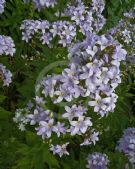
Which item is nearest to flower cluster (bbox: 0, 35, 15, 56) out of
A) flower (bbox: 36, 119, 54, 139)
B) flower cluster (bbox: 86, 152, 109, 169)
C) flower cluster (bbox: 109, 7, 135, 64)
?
flower cluster (bbox: 109, 7, 135, 64)

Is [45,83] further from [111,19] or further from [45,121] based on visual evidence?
[111,19]

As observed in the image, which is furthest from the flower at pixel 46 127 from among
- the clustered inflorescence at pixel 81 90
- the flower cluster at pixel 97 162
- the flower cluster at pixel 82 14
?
the flower cluster at pixel 82 14

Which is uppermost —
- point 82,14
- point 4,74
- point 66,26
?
point 82,14

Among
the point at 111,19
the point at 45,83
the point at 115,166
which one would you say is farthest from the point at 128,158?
the point at 111,19

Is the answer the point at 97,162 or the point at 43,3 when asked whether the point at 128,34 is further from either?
the point at 97,162

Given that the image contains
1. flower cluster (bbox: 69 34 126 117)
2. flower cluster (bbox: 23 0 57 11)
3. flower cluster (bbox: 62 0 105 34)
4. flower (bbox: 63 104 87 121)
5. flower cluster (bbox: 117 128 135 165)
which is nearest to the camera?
flower cluster (bbox: 69 34 126 117)

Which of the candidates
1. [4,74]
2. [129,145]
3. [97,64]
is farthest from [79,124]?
[4,74]

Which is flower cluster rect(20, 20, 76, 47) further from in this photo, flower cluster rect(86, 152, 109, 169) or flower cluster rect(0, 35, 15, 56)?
flower cluster rect(86, 152, 109, 169)
